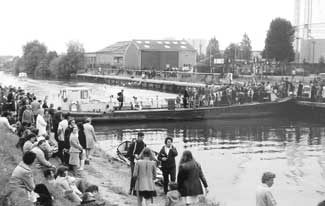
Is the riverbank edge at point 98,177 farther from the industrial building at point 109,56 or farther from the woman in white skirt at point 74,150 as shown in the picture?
the industrial building at point 109,56

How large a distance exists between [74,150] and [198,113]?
26448 mm

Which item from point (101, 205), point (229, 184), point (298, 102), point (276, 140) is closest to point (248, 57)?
point (298, 102)

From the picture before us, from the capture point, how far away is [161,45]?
11112 cm

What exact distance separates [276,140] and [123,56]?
82465 millimetres

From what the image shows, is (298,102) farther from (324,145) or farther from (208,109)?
(324,145)

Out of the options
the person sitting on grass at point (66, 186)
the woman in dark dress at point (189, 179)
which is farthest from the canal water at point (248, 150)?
the person sitting on grass at point (66, 186)

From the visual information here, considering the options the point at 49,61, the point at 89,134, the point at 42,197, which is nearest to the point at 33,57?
the point at 49,61

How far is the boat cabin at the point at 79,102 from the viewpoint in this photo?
37978 millimetres

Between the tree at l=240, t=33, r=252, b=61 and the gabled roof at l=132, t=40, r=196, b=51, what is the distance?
11.8 metres

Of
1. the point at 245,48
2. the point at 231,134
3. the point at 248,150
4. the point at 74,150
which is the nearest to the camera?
the point at 74,150

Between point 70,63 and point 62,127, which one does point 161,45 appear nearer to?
point 70,63

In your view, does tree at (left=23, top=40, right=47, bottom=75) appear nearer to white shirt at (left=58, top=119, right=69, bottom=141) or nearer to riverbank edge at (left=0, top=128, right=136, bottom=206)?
riverbank edge at (left=0, top=128, right=136, bottom=206)

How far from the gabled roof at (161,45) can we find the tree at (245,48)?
1177 centimetres

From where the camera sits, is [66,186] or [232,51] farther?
[232,51]
